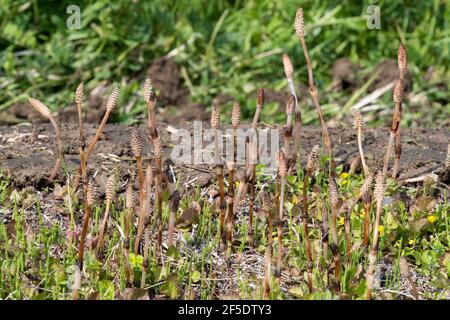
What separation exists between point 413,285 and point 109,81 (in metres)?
3.64

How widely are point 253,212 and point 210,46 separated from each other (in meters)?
2.79

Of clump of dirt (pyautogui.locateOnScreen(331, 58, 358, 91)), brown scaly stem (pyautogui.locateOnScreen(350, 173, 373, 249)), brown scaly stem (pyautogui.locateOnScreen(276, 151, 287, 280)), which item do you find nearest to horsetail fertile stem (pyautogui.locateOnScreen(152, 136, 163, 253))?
brown scaly stem (pyautogui.locateOnScreen(276, 151, 287, 280))

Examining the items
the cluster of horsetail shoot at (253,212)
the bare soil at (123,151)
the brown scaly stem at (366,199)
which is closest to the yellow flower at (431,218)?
the cluster of horsetail shoot at (253,212)

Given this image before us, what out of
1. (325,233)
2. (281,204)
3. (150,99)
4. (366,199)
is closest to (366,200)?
(366,199)

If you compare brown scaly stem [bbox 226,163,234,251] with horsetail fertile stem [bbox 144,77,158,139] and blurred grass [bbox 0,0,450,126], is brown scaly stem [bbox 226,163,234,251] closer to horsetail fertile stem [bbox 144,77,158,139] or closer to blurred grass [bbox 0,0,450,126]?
horsetail fertile stem [bbox 144,77,158,139]

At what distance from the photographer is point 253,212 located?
379cm

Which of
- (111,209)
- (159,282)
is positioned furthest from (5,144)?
(159,282)

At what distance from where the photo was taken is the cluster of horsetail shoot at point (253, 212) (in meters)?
A: 3.06

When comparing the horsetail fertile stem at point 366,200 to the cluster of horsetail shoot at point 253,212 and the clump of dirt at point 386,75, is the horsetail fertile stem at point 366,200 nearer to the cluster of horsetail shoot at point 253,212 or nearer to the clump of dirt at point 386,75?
the cluster of horsetail shoot at point 253,212

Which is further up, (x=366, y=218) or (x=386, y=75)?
(x=386, y=75)

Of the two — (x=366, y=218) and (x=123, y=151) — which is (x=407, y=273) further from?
(x=123, y=151)

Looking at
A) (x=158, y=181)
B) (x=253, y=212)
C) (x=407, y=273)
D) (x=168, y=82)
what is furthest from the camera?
(x=168, y=82)

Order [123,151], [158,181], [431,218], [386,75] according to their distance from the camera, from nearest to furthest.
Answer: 1. [158,181]
2. [431,218]
3. [123,151]
4. [386,75]

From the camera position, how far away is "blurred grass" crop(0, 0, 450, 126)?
614cm
